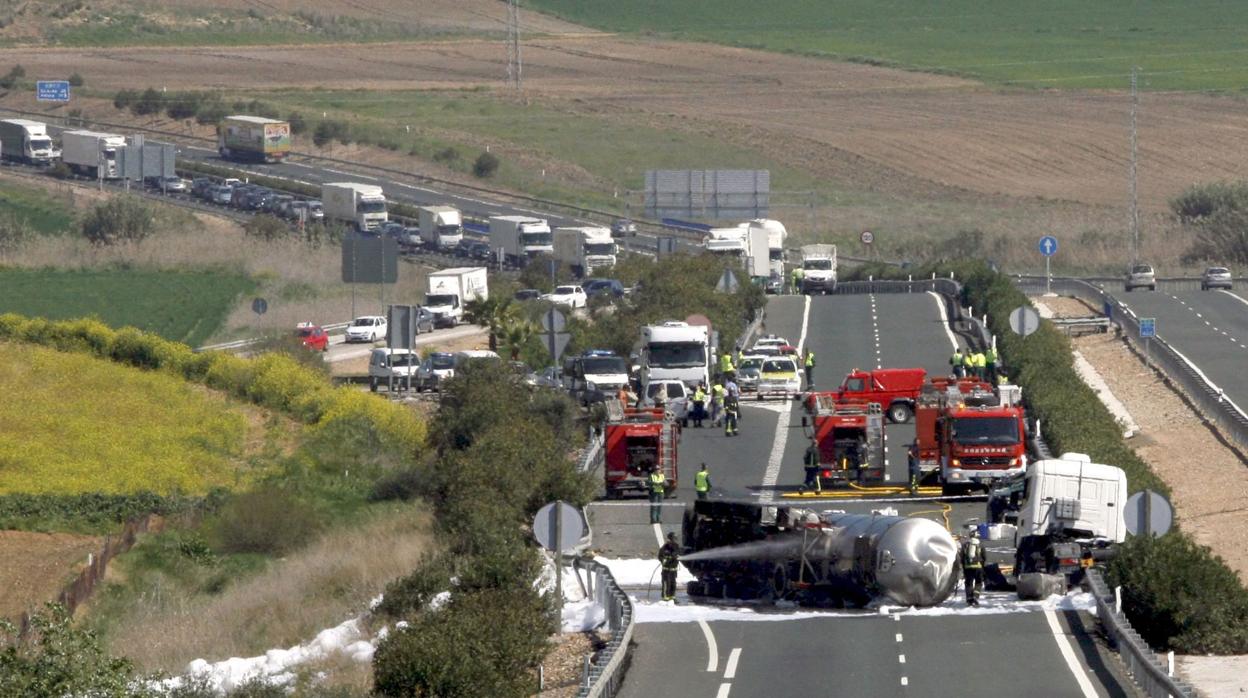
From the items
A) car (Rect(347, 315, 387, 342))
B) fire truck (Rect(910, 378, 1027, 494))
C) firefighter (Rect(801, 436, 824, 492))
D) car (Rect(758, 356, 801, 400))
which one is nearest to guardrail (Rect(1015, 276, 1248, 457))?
car (Rect(758, 356, 801, 400))

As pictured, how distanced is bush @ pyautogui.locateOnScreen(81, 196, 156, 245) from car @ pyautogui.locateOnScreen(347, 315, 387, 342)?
2840 centimetres

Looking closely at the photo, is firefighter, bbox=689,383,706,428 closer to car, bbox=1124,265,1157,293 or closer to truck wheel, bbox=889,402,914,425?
truck wheel, bbox=889,402,914,425

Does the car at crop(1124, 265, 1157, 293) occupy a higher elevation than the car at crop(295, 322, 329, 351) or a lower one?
higher

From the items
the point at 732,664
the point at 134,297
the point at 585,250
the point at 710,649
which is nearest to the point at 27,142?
the point at 585,250

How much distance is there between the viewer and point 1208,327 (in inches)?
2958

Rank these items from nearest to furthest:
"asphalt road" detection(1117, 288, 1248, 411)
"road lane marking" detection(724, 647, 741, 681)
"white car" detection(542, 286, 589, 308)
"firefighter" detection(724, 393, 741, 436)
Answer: "road lane marking" detection(724, 647, 741, 681) → "firefighter" detection(724, 393, 741, 436) → "asphalt road" detection(1117, 288, 1248, 411) → "white car" detection(542, 286, 589, 308)

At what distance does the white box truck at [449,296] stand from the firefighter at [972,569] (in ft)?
159

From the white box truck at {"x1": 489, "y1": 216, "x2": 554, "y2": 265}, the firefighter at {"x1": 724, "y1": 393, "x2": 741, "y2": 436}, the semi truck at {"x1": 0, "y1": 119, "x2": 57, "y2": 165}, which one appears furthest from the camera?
the semi truck at {"x1": 0, "y1": 119, "x2": 57, "y2": 165}

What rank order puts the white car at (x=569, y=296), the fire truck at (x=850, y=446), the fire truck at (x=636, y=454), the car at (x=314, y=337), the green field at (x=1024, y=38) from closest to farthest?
the fire truck at (x=636, y=454) → the fire truck at (x=850, y=446) → the car at (x=314, y=337) → the white car at (x=569, y=296) → the green field at (x=1024, y=38)

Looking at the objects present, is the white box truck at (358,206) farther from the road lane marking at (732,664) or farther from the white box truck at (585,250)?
the road lane marking at (732,664)

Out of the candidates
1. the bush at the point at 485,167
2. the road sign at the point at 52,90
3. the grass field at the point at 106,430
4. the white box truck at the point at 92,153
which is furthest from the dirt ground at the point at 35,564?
the road sign at the point at 52,90

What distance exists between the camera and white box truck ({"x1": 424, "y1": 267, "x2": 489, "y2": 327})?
258 feet

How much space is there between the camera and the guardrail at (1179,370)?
5294 centimetres

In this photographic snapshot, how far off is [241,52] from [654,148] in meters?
47.8
